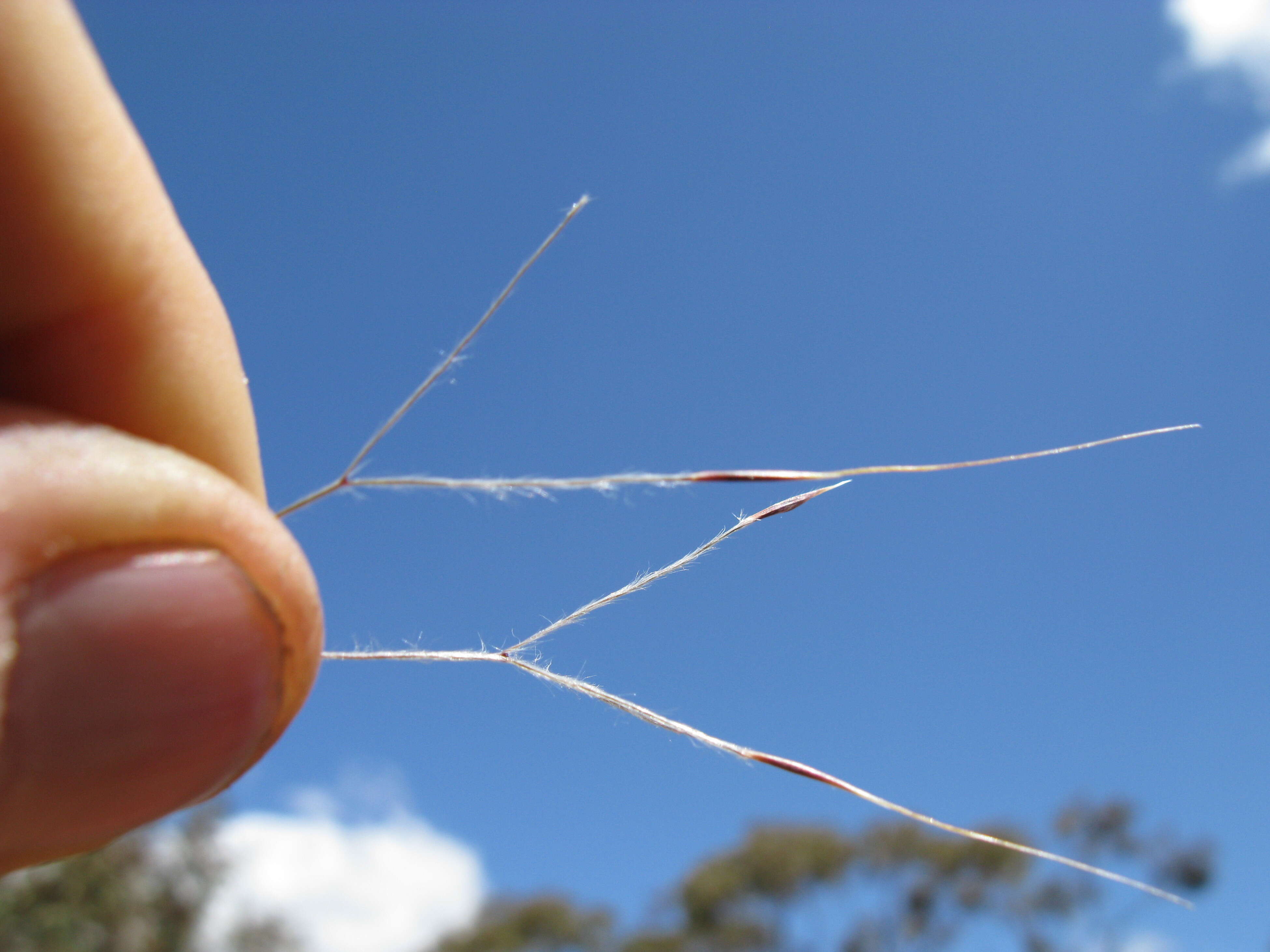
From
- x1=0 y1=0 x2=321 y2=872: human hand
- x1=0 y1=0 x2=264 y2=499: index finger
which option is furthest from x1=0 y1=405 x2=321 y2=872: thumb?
x1=0 y1=0 x2=264 y2=499: index finger

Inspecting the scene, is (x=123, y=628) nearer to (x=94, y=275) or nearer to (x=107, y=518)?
(x=107, y=518)

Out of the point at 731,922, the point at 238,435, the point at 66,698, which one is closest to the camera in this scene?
the point at 66,698

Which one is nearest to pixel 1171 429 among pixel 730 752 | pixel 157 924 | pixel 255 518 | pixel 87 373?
pixel 730 752

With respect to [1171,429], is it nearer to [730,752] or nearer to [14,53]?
[730,752]

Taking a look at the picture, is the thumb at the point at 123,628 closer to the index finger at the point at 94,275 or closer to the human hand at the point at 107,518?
the human hand at the point at 107,518

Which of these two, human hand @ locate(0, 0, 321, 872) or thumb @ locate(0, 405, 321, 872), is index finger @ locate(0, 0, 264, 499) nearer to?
human hand @ locate(0, 0, 321, 872)

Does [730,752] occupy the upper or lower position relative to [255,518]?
lower

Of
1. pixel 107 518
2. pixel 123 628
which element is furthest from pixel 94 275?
pixel 123 628
